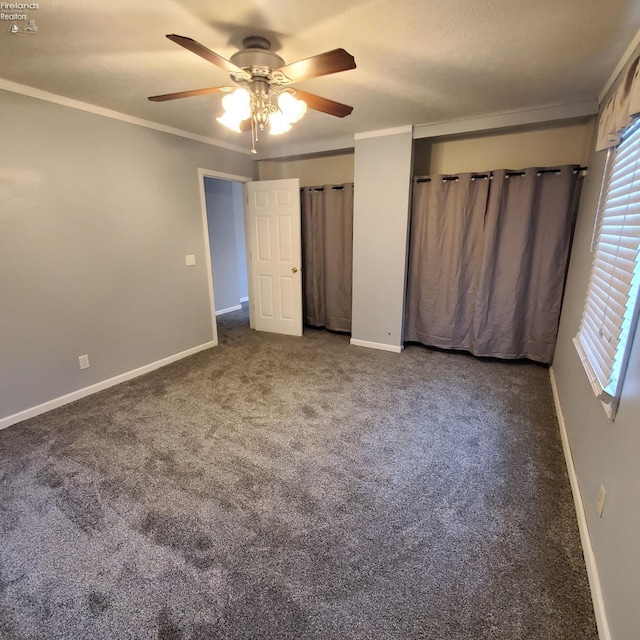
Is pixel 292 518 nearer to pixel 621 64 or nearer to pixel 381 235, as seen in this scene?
pixel 381 235

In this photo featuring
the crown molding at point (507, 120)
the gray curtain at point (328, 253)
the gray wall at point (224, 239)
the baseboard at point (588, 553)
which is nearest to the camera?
the baseboard at point (588, 553)

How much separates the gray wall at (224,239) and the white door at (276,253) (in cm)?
113

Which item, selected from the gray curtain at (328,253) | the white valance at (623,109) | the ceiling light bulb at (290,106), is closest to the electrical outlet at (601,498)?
the white valance at (623,109)

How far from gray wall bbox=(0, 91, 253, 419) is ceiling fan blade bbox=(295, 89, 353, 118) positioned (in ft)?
6.43

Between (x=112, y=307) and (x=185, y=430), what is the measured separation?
1.42 m

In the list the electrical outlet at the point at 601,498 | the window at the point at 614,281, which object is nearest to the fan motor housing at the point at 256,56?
the window at the point at 614,281

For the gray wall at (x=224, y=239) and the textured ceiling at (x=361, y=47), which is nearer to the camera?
the textured ceiling at (x=361, y=47)

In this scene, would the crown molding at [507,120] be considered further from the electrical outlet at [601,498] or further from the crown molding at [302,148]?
the electrical outlet at [601,498]

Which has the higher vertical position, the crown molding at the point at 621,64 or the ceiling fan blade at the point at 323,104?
the crown molding at the point at 621,64

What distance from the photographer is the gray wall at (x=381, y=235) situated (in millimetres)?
3523

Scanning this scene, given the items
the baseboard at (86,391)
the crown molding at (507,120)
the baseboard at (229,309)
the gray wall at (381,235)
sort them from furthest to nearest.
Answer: the baseboard at (229,309) < the gray wall at (381,235) < the crown molding at (507,120) < the baseboard at (86,391)

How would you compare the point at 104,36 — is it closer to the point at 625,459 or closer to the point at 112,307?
the point at 112,307

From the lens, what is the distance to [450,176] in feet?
11.3

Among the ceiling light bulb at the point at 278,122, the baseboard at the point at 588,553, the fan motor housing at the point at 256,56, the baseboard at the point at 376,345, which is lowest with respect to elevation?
the baseboard at the point at 588,553
